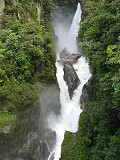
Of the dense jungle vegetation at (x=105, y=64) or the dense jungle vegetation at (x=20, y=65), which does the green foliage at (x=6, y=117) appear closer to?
the dense jungle vegetation at (x=20, y=65)

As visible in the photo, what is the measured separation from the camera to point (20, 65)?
1485 cm

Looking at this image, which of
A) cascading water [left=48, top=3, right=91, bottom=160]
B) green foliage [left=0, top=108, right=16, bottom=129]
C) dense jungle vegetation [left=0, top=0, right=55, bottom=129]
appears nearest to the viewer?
green foliage [left=0, top=108, right=16, bottom=129]

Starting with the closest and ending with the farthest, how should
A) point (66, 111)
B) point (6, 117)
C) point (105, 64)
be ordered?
point (105, 64), point (6, 117), point (66, 111)

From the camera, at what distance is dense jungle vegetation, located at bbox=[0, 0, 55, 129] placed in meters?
14.0

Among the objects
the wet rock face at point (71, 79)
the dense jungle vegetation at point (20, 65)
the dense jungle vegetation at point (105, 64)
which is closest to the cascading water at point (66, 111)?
the wet rock face at point (71, 79)

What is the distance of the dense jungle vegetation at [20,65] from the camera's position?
45.9 ft

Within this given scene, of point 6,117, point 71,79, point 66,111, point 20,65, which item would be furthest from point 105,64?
point 71,79

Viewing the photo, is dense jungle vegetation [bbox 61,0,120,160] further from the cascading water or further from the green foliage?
the cascading water

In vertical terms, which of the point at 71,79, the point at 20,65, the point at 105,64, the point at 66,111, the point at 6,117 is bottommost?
the point at 6,117

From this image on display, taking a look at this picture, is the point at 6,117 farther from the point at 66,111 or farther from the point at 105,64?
the point at 105,64

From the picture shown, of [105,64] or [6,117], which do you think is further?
[6,117]

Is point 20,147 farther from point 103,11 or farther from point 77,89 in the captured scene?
point 103,11

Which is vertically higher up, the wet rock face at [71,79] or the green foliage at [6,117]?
the wet rock face at [71,79]

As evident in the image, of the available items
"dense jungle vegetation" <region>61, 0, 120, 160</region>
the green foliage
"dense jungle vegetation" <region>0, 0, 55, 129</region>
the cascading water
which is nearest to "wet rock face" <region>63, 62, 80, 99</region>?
the cascading water
